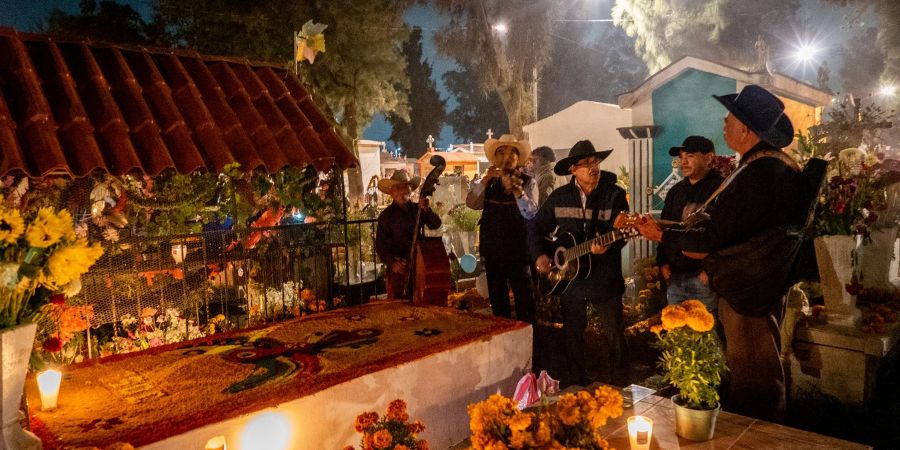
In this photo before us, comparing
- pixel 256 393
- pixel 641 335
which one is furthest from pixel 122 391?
pixel 641 335

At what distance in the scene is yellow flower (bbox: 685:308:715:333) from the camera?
2.91 m

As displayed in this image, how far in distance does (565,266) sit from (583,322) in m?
0.56

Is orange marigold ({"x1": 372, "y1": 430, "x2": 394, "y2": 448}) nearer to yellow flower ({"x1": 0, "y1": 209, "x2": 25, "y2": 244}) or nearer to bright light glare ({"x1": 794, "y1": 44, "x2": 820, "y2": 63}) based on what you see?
yellow flower ({"x1": 0, "y1": 209, "x2": 25, "y2": 244})

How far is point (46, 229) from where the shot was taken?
2293 mm

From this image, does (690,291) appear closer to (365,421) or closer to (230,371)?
(365,421)

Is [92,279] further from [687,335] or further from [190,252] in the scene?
[687,335]

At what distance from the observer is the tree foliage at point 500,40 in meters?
17.6

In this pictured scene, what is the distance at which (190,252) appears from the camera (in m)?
6.72

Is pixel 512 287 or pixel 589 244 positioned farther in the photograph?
pixel 512 287

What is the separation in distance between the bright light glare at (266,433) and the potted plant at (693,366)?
2220 millimetres

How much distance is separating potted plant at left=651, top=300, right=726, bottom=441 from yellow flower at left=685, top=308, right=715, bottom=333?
2 cm

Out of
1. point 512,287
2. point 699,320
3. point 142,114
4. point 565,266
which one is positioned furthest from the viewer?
point 512,287

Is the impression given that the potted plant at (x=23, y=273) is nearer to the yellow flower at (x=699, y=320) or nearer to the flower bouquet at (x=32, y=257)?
the flower bouquet at (x=32, y=257)

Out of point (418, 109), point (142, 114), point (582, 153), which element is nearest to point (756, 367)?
point (582, 153)
